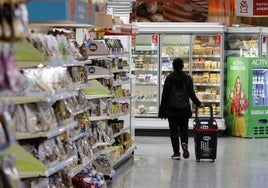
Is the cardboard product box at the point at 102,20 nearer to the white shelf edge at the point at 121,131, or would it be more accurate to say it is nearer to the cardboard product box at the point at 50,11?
the cardboard product box at the point at 50,11

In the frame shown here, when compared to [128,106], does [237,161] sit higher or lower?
lower

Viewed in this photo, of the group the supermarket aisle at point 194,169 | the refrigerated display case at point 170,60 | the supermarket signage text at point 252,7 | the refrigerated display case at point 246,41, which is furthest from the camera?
the supermarket signage text at point 252,7

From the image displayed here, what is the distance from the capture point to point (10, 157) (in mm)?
3281

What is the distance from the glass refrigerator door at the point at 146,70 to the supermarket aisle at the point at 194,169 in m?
1.66

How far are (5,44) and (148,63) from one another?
43.5 feet

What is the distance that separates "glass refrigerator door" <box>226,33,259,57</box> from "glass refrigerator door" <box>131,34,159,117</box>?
1786 millimetres

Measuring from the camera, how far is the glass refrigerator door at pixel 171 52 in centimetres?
1614

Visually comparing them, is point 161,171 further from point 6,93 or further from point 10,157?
point 10,157

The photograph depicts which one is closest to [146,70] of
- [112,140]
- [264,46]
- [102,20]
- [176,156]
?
[264,46]

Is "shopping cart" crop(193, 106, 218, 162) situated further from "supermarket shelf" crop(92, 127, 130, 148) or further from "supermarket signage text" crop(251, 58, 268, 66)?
"supermarket signage text" crop(251, 58, 268, 66)

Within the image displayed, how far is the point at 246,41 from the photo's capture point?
54.1 ft

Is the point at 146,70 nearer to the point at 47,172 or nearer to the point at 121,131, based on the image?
the point at 121,131

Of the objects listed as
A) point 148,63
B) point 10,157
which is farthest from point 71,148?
point 148,63

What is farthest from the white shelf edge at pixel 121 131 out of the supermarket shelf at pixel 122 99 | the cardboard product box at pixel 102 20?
the cardboard product box at pixel 102 20
